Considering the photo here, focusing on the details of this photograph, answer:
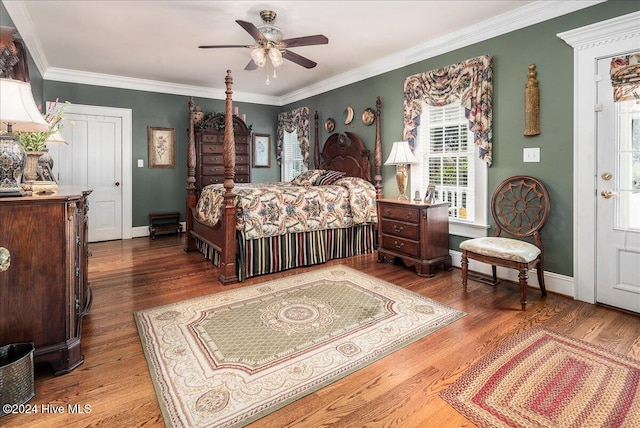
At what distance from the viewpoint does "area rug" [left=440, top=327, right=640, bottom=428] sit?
1.55 meters

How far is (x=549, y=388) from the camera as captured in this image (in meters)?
1.75

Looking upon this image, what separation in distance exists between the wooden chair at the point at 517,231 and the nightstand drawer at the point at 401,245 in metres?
0.56

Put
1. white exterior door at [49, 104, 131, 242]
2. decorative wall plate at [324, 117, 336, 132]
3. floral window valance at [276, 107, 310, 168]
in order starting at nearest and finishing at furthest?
1. white exterior door at [49, 104, 131, 242]
2. decorative wall plate at [324, 117, 336, 132]
3. floral window valance at [276, 107, 310, 168]

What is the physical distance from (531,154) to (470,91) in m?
0.92

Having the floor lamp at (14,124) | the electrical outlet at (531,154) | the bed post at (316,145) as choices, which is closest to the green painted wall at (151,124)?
the bed post at (316,145)

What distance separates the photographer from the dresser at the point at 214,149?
604cm

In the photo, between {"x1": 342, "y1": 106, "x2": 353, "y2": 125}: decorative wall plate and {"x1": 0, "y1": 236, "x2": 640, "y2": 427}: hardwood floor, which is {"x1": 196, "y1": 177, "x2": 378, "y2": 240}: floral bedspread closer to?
{"x1": 0, "y1": 236, "x2": 640, "y2": 427}: hardwood floor

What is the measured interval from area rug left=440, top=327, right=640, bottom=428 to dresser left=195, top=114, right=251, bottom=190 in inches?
206

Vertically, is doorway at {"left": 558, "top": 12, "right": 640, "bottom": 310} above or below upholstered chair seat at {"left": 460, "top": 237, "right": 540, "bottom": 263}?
above

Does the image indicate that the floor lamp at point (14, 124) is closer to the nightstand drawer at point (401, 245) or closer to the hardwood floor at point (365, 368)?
the hardwood floor at point (365, 368)

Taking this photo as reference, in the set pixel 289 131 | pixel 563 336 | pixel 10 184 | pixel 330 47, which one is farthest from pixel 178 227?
pixel 563 336

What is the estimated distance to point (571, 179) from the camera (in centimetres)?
298

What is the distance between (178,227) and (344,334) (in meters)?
4.51

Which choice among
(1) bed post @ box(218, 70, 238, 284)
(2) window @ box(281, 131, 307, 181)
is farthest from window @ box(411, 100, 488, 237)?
(2) window @ box(281, 131, 307, 181)
